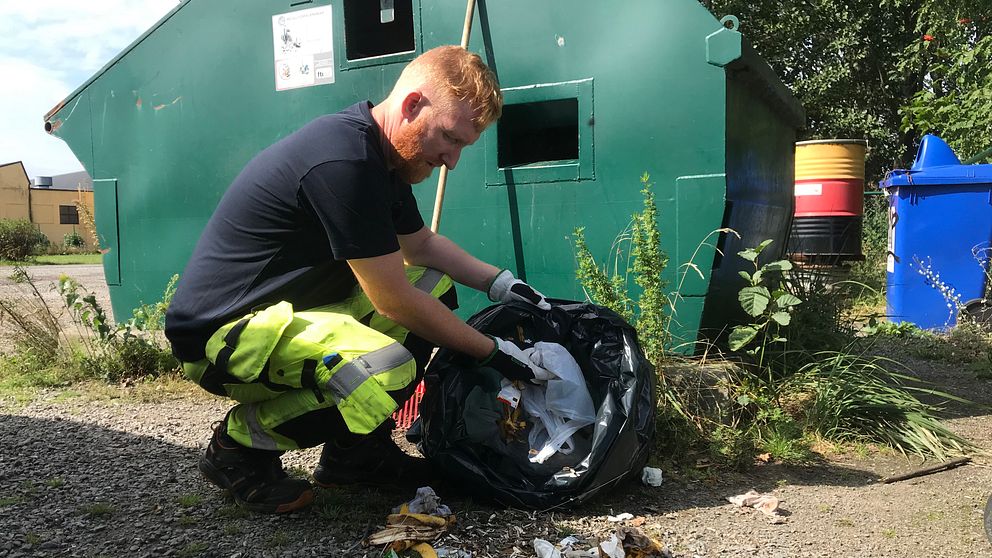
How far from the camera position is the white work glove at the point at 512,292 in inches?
105

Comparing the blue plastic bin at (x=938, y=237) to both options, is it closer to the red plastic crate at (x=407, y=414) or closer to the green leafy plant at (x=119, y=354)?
the red plastic crate at (x=407, y=414)

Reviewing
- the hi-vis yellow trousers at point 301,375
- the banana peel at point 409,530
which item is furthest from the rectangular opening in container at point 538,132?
the banana peel at point 409,530

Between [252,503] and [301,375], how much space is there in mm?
495

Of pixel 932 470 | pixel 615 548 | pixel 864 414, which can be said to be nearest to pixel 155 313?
pixel 615 548

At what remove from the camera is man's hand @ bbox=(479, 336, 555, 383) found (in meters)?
2.29

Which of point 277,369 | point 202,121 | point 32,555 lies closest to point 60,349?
point 202,121

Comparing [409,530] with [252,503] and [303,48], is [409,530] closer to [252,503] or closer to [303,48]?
[252,503]

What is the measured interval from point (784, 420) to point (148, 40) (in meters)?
4.10

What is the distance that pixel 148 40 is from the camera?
4.31m

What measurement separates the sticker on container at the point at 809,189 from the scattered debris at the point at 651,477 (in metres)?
6.33

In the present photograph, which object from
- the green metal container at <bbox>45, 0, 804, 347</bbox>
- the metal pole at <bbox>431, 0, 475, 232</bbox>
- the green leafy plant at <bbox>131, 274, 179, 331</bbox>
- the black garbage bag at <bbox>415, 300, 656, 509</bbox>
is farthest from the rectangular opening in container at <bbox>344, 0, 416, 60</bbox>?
the black garbage bag at <bbox>415, 300, 656, 509</bbox>

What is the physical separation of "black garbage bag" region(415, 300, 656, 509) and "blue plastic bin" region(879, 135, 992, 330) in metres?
4.03

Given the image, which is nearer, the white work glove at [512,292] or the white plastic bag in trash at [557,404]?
the white plastic bag in trash at [557,404]

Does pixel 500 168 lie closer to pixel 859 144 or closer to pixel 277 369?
pixel 277 369
